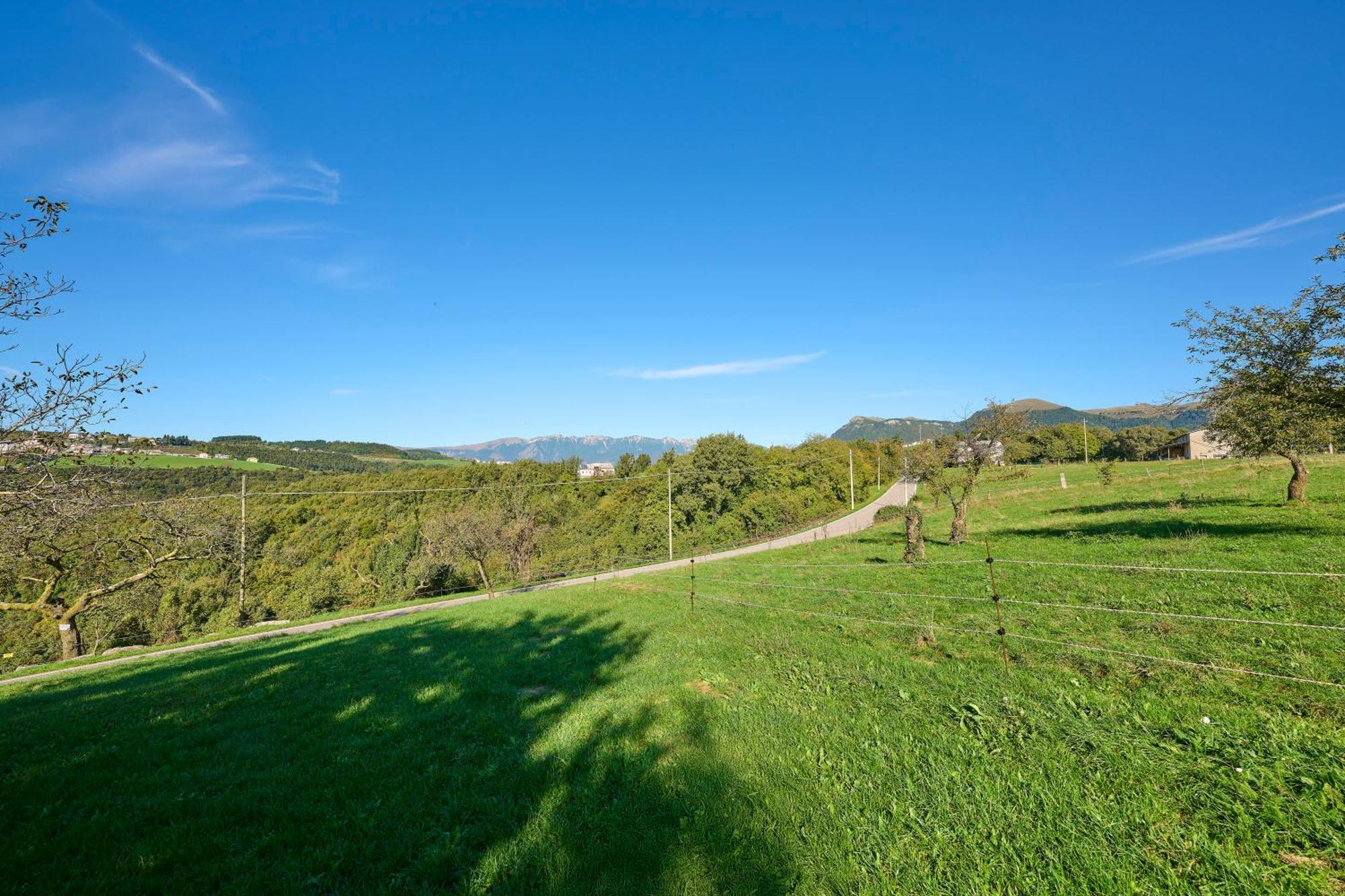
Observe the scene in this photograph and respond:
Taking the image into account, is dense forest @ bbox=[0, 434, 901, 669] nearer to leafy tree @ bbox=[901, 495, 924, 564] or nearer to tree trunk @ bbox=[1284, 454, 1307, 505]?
leafy tree @ bbox=[901, 495, 924, 564]

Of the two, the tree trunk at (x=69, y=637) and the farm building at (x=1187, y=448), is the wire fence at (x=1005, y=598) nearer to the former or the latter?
the tree trunk at (x=69, y=637)

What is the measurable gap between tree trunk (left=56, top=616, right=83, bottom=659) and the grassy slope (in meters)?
14.2

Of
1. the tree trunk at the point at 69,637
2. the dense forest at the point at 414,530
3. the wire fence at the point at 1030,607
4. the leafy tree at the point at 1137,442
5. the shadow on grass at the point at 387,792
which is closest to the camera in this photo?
the shadow on grass at the point at 387,792

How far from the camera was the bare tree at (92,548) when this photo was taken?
6852mm

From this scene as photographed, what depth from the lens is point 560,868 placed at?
3652 millimetres

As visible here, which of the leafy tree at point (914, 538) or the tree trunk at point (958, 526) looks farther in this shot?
the tree trunk at point (958, 526)

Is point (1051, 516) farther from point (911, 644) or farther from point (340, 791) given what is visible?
point (340, 791)

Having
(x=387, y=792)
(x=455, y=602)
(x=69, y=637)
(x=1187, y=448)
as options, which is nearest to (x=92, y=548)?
(x=387, y=792)

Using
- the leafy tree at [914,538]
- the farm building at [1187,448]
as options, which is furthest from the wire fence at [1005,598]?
the farm building at [1187,448]

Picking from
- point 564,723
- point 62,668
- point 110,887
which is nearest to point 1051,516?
point 564,723

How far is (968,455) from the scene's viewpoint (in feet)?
71.4

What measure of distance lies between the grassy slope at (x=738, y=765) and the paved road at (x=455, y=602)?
296 inches

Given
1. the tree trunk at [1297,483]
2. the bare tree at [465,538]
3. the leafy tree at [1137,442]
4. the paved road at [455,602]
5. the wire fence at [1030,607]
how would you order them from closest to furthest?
the wire fence at [1030,607]
the paved road at [455,602]
the tree trunk at [1297,483]
the bare tree at [465,538]
the leafy tree at [1137,442]

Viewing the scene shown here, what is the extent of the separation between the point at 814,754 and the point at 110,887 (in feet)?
18.1
